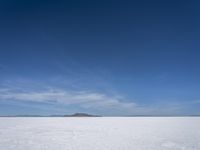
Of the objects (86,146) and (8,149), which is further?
(86,146)

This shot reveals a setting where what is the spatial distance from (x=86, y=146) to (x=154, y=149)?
238 cm

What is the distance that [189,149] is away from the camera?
23.5 feet

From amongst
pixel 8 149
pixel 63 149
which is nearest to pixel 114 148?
pixel 63 149

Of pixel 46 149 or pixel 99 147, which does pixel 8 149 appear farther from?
pixel 99 147

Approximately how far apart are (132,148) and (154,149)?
2.41 ft

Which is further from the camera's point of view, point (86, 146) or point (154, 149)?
point (86, 146)

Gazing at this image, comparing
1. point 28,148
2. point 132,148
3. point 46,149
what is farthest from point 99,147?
point 28,148

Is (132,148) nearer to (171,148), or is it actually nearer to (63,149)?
(171,148)

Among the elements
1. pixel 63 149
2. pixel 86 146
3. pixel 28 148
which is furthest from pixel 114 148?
pixel 28 148

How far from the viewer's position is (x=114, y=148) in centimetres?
761

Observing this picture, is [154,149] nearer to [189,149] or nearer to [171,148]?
[171,148]

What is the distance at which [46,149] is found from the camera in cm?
736

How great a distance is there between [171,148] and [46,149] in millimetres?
4140

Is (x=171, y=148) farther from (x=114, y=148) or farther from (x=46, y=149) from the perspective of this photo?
(x=46, y=149)
